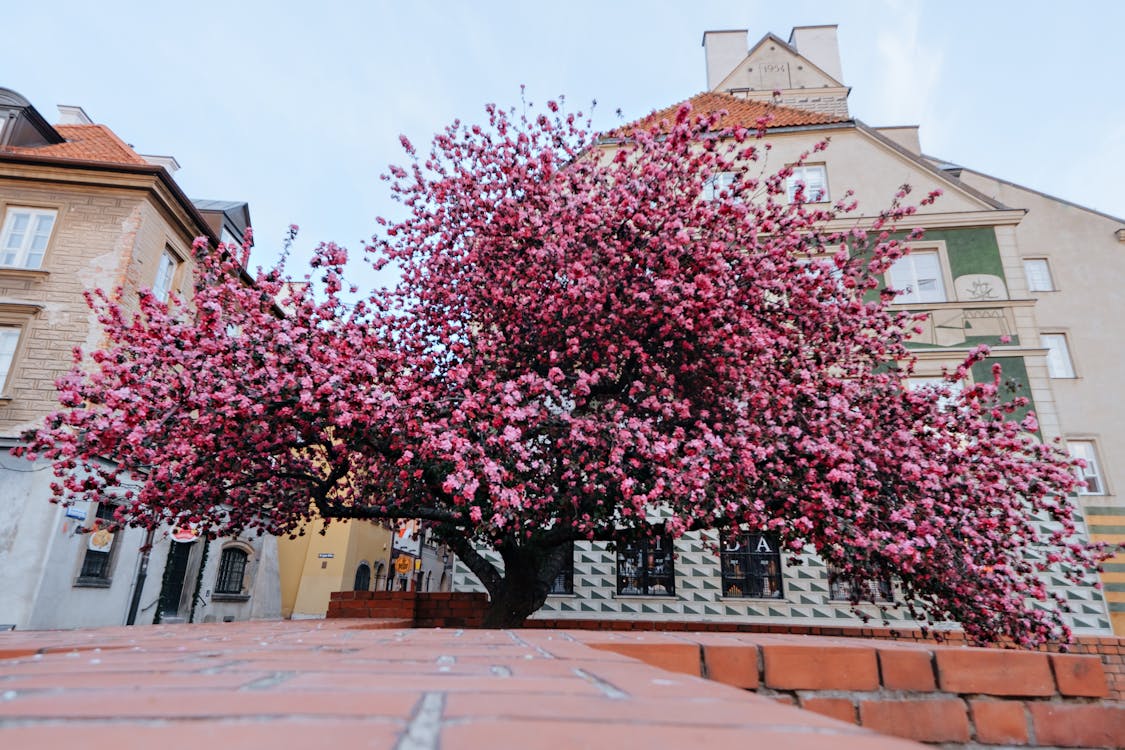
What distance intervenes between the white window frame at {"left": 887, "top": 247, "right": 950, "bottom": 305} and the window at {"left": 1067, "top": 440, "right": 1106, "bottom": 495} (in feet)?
18.6

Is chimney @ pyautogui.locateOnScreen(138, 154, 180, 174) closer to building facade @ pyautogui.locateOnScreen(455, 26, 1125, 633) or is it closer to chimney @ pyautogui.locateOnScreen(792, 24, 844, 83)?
building facade @ pyautogui.locateOnScreen(455, 26, 1125, 633)

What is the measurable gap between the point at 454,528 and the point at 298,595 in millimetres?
20450

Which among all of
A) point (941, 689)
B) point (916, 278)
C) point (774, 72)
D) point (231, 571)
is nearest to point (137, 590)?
point (231, 571)

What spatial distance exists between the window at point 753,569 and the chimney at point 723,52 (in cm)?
1749

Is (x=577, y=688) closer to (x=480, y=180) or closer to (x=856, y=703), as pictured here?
(x=856, y=703)

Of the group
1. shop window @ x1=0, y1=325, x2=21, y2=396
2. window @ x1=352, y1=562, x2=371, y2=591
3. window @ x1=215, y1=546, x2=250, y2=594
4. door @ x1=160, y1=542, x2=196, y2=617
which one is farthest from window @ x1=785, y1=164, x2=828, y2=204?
window @ x1=352, y1=562, x2=371, y2=591

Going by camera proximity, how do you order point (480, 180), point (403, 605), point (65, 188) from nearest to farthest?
1. point (403, 605)
2. point (480, 180)
3. point (65, 188)

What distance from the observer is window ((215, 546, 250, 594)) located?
2284 centimetres

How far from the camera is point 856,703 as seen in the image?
232 centimetres

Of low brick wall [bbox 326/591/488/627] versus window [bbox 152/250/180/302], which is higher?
window [bbox 152/250/180/302]

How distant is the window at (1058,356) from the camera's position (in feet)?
64.3

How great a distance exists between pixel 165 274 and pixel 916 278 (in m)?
21.2

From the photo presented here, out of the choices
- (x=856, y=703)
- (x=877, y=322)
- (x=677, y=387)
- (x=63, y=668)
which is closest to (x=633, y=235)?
(x=677, y=387)

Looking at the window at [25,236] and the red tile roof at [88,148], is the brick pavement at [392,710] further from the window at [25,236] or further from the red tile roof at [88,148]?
the red tile roof at [88,148]
